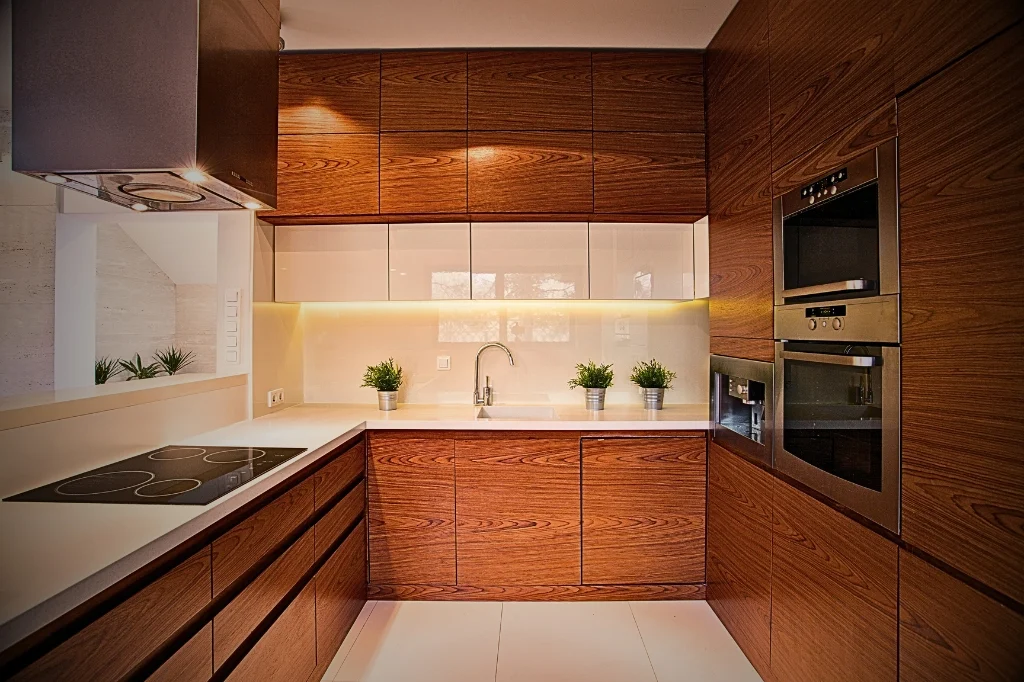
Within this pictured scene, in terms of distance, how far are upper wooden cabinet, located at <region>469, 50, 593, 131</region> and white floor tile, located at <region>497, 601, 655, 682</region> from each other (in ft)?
7.39

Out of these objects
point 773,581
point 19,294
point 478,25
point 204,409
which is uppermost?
point 478,25

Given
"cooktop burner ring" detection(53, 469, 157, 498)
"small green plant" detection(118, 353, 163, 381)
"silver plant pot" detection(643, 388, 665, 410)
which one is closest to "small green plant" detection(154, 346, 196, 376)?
"small green plant" detection(118, 353, 163, 381)

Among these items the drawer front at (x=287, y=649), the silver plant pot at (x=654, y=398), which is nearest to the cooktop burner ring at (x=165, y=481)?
the drawer front at (x=287, y=649)

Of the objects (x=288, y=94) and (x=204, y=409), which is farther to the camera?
(x=288, y=94)

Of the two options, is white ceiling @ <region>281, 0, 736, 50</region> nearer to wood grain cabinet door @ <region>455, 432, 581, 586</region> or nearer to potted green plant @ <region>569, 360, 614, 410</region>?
potted green plant @ <region>569, 360, 614, 410</region>

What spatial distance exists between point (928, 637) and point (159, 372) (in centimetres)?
432

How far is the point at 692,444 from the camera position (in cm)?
252

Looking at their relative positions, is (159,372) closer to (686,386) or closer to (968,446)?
(686,386)

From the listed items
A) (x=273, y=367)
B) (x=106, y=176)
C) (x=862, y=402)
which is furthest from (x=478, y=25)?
(x=862, y=402)

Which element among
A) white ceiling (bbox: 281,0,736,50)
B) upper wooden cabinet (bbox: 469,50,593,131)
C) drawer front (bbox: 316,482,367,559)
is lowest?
drawer front (bbox: 316,482,367,559)

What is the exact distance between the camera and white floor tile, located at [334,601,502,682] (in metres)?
2.00

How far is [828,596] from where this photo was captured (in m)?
1.51

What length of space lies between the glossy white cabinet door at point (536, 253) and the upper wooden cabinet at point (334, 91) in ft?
2.51

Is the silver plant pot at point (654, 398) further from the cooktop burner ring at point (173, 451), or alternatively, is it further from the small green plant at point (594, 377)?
the cooktop burner ring at point (173, 451)
